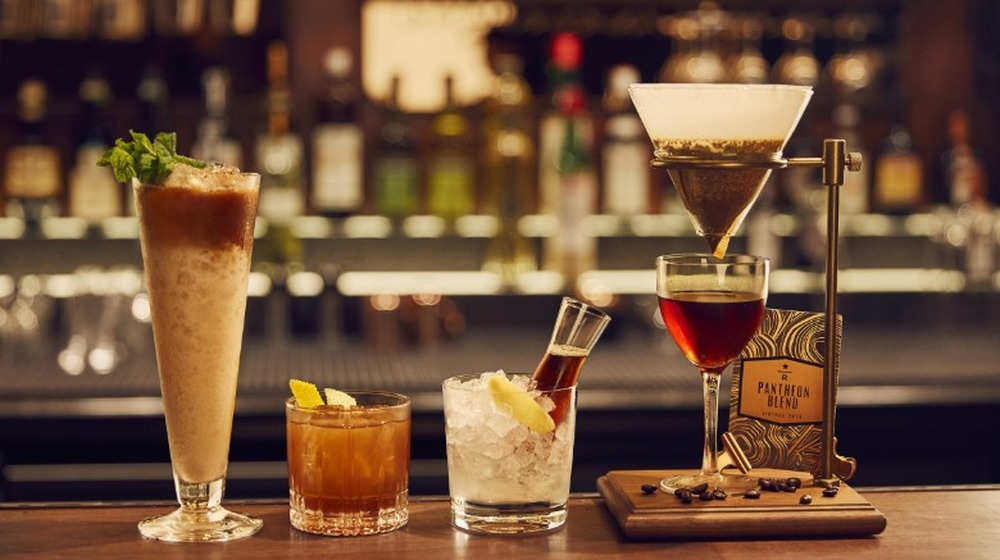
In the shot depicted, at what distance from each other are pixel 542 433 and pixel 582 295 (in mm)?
2005

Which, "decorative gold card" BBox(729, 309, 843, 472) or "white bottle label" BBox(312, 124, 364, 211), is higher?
"white bottle label" BBox(312, 124, 364, 211)

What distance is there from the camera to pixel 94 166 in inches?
121

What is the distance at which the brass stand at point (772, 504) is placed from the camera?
1.18m

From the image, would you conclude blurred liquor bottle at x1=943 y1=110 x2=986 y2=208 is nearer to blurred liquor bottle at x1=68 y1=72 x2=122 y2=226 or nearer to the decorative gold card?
blurred liquor bottle at x1=68 y1=72 x2=122 y2=226

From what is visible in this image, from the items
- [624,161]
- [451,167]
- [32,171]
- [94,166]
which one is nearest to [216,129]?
[94,166]

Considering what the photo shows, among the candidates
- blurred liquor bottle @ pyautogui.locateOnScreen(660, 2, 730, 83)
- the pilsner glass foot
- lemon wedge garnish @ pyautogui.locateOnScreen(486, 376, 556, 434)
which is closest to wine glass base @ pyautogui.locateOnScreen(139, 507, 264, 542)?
the pilsner glass foot

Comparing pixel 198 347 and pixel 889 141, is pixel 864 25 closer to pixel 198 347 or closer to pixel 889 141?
pixel 889 141

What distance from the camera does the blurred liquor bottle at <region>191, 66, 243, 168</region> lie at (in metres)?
3.11

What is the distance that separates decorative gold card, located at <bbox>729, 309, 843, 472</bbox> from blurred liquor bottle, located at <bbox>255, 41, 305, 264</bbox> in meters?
1.94

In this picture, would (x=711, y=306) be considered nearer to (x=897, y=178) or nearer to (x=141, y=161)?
(x=141, y=161)

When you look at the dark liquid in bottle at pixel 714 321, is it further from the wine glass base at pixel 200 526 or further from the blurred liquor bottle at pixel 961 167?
the blurred liquor bottle at pixel 961 167

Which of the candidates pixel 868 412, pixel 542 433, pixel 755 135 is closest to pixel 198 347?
pixel 542 433

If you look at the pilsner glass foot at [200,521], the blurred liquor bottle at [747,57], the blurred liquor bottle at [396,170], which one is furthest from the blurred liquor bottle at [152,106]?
the pilsner glass foot at [200,521]

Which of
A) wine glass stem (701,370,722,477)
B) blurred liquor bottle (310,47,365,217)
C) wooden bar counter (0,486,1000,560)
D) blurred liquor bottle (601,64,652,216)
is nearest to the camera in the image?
wooden bar counter (0,486,1000,560)
